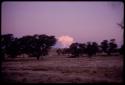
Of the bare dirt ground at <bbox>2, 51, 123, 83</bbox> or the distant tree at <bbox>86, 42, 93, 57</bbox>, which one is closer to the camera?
the bare dirt ground at <bbox>2, 51, 123, 83</bbox>

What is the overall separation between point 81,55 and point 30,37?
1022 centimetres

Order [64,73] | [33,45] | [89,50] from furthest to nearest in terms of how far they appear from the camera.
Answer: [89,50] < [33,45] < [64,73]

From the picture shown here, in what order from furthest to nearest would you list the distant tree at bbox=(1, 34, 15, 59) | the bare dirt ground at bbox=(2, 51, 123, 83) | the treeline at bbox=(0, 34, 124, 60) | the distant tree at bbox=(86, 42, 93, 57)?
1. the distant tree at bbox=(86, 42, 93, 57)
2. the treeline at bbox=(0, 34, 124, 60)
3. the distant tree at bbox=(1, 34, 15, 59)
4. the bare dirt ground at bbox=(2, 51, 123, 83)

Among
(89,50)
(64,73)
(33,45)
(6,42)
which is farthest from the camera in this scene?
(89,50)

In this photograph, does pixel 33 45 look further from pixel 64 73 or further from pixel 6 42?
pixel 64 73

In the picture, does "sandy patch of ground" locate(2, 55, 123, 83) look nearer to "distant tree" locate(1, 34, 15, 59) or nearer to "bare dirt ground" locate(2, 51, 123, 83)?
"bare dirt ground" locate(2, 51, 123, 83)

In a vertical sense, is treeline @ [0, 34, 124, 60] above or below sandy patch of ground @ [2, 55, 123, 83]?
above

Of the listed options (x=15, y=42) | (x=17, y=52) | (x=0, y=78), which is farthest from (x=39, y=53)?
(x=0, y=78)

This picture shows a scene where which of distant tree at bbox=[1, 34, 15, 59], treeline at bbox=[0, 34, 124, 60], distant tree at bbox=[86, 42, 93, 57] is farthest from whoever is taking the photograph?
distant tree at bbox=[86, 42, 93, 57]

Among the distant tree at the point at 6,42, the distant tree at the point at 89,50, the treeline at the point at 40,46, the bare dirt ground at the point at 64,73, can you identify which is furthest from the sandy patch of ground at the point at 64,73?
the distant tree at the point at 89,50

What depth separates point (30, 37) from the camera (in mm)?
26234

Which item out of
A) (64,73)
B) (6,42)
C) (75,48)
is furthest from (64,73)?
(75,48)

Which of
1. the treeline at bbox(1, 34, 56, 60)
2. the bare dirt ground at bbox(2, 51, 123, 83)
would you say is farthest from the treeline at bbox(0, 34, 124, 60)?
the bare dirt ground at bbox(2, 51, 123, 83)

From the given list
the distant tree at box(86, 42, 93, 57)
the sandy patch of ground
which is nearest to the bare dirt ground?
the sandy patch of ground
